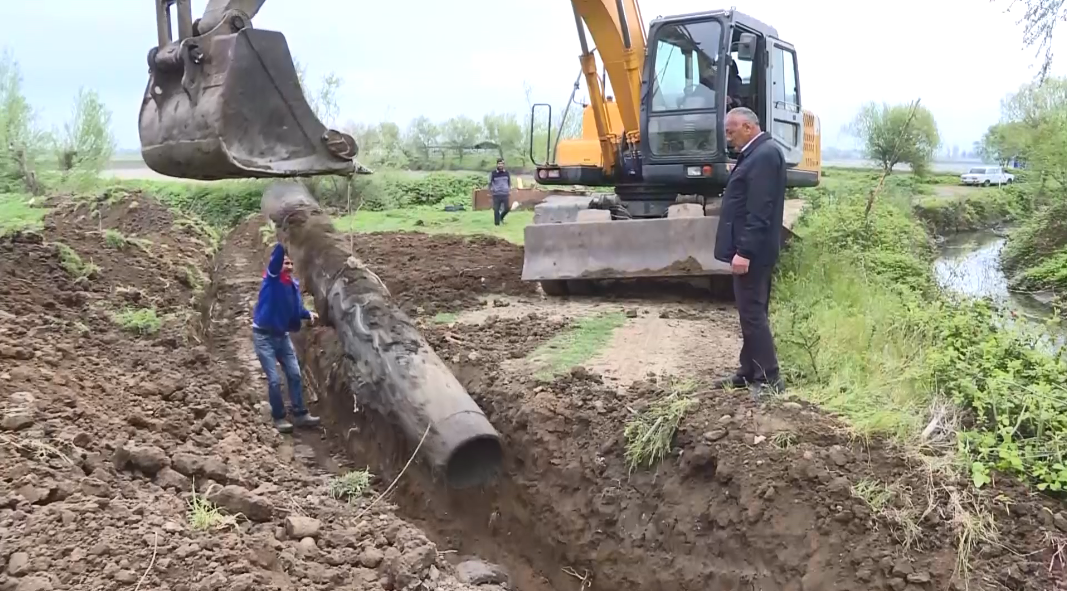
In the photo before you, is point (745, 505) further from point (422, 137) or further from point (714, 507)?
point (422, 137)

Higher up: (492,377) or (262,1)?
(262,1)

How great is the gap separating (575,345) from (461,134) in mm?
35569

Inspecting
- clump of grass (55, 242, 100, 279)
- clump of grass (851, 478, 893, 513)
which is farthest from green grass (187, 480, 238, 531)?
clump of grass (55, 242, 100, 279)

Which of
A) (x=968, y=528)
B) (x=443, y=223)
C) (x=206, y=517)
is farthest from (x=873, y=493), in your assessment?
(x=443, y=223)

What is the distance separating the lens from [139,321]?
7.35 metres

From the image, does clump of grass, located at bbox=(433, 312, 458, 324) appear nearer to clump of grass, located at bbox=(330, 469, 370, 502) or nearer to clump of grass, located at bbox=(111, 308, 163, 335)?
clump of grass, located at bbox=(111, 308, 163, 335)

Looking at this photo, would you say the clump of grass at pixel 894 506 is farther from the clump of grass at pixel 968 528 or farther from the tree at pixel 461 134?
the tree at pixel 461 134

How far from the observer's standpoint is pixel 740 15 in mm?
8805

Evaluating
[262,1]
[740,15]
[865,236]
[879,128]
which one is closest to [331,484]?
[262,1]

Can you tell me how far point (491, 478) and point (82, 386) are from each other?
107 inches

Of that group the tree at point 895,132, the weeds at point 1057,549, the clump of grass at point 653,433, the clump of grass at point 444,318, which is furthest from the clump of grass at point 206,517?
the tree at point 895,132

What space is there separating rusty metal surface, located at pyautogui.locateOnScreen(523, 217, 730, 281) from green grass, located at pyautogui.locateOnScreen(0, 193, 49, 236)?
6.28 metres

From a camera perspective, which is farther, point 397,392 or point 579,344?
point 579,344

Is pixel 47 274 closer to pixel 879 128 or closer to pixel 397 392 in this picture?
pixel 397 392
